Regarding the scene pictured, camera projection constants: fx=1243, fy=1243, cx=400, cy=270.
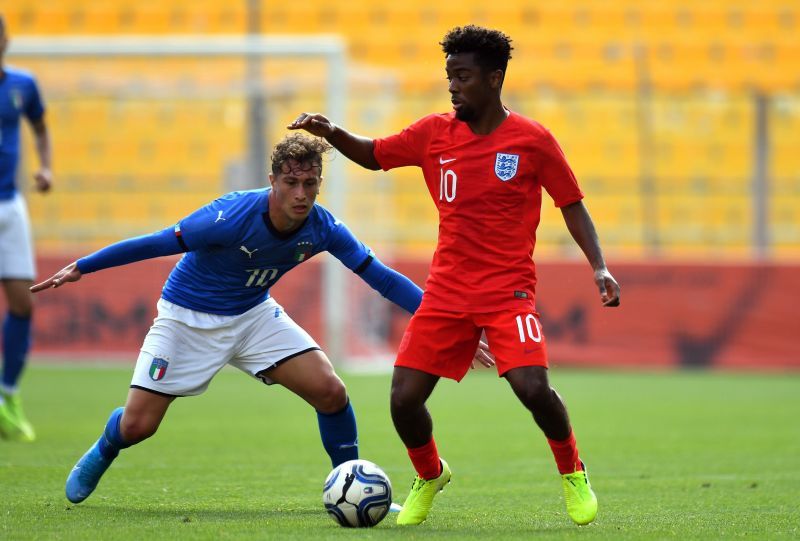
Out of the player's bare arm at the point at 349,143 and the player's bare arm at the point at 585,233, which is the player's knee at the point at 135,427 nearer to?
the player's bare arm at the point at 349,143

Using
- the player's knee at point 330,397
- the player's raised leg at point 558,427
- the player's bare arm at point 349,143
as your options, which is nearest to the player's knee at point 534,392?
the player's raised leg at point 558,427

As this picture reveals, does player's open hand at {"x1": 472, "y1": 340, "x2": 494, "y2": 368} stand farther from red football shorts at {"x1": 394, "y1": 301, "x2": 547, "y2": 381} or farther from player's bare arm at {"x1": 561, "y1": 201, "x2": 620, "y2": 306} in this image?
player's bare arm at {"x1": 561, "y1": 201, "x2": 620, "y2": 306}

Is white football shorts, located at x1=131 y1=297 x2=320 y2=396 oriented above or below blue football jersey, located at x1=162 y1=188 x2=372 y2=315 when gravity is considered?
below

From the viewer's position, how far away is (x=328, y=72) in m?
16.4

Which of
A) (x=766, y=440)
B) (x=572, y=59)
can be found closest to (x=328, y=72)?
(x=572, y=59)

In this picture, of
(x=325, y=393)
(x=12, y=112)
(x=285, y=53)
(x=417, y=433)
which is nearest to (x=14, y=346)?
(x=12, y=112)

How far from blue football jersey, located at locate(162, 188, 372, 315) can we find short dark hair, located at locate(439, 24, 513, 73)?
109 cm

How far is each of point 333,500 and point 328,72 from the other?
11578 millimetres

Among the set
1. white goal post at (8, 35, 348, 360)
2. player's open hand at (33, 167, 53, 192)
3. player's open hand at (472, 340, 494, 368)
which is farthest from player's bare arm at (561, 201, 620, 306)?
white goal post at (8, 35, 348, 360)

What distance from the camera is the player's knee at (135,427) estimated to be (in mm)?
6016

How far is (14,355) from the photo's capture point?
914 cm

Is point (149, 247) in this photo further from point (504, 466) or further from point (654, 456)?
point (654, 456)

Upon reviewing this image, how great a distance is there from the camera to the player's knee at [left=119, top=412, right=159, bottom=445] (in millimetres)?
6016

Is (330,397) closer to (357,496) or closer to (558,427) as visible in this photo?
(357,496)
